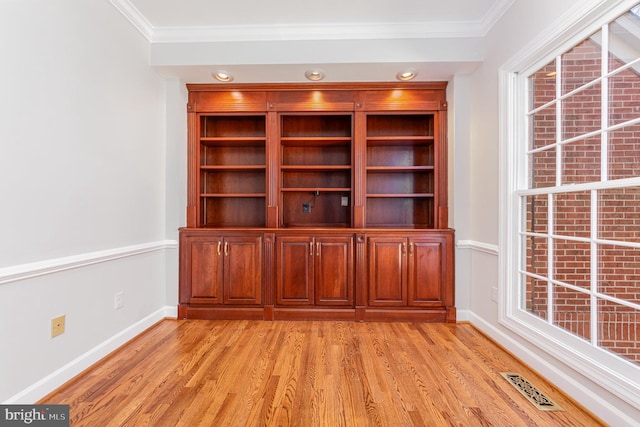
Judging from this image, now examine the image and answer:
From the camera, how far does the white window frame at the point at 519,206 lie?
4.97 feet

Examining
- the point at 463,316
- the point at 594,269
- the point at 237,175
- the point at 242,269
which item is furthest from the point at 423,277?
the point at 237,175

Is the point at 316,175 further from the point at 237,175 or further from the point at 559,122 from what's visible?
the point at 559,122

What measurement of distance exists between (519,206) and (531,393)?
4.06ft

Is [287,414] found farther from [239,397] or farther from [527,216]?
[527,216]

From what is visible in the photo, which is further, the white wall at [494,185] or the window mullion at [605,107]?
the white wall at [494,185]

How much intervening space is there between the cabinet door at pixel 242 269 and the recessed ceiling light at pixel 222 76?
1.54m

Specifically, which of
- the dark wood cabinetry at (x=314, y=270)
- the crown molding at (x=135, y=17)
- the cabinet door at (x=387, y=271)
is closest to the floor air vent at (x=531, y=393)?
the cabinet door at (x=387, y=271)

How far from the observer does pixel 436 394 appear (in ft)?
5.80

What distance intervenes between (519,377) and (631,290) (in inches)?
33.2

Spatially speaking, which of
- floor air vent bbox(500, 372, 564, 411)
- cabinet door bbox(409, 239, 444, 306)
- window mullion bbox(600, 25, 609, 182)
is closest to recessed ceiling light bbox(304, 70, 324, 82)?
cabinet door bbox(409, 239, 444, 306)

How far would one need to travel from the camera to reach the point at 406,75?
9.55ft

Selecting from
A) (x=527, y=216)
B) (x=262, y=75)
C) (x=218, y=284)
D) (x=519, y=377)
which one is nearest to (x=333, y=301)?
(x=218, y=284)

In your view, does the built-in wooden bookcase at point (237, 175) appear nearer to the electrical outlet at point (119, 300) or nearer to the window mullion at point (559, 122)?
the electrical outlet at point (119, 300)

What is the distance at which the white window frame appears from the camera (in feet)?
4.97
